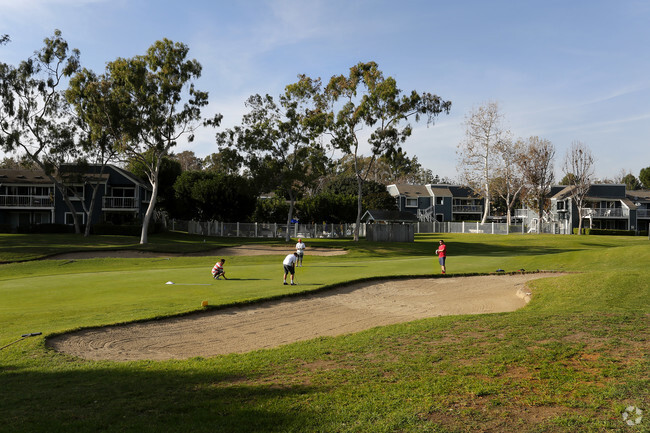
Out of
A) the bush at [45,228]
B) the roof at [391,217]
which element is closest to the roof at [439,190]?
the roof at [391,217]

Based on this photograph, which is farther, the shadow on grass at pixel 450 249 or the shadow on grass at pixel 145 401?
the shadow on grass at pixel 450 249

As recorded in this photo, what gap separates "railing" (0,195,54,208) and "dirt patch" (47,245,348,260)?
2860 cm

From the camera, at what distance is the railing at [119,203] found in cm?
6450

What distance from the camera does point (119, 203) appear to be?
64875 millimetres

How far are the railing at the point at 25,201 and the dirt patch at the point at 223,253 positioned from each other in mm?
28596

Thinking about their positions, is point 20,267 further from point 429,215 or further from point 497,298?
point 429,215

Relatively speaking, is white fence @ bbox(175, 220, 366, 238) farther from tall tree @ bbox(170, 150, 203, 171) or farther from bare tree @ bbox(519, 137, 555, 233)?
tall tree @ bbox(170, 150, 203, 171)

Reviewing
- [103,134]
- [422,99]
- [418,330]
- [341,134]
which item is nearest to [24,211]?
[103,134]

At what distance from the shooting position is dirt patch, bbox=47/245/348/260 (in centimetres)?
3869

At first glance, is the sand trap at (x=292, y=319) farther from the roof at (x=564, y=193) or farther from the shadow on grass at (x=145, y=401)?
the roof at (x=564, y=193)

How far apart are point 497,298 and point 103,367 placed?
15.8 m

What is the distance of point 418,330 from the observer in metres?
12.6

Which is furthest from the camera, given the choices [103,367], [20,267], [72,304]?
[20,267]

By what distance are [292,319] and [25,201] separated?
2323 inches
